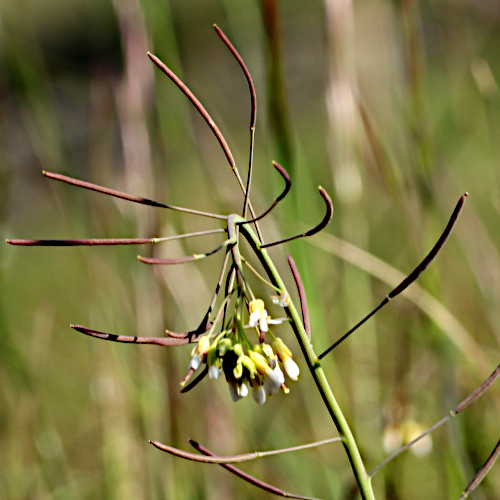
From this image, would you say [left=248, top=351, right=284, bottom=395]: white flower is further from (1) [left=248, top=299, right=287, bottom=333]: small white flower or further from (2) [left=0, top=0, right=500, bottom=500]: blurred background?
(2) [left=0, top=0, right=500, bottom=500]: blurred background

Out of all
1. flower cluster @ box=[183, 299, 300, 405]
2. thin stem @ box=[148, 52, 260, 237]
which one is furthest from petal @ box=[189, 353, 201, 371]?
thin stem @ box=[148, 52, 260, 237]

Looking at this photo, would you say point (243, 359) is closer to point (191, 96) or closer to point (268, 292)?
point (191, 96)

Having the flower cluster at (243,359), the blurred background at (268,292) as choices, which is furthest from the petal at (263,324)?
the blurred background at (268,292)

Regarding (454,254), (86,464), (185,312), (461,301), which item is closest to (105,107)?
(185,312)

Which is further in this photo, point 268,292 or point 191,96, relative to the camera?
point 268,292

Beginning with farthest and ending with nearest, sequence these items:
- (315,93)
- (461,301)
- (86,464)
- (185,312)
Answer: (315,93) < (461,301) < (86,464) < (185,312)

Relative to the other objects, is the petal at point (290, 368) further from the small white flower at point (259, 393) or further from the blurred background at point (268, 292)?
the blurred background at point (268, 292)

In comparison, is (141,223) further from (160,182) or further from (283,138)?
(283,138)

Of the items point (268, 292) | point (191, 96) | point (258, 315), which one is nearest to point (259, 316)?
point (258, 315)
